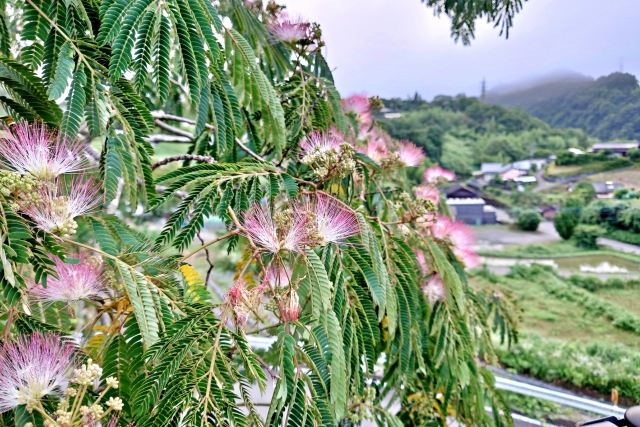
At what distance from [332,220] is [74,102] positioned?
374 mm

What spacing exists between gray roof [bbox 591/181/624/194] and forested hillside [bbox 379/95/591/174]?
1.02 ft

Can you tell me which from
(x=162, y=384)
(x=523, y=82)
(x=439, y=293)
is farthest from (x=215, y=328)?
(x=523, y=82)

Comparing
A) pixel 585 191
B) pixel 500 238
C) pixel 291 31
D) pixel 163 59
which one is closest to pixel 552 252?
pixel 500 238

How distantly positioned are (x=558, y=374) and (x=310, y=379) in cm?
265

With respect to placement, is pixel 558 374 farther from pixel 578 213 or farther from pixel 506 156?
pixel 506 156

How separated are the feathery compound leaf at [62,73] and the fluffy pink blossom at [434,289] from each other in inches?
29.3

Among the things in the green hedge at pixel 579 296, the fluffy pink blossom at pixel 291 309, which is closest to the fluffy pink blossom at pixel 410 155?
the fluffy pink blossom at pixel 291 309

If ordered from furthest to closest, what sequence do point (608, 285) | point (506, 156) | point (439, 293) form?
point (506, 156) < point (608, 285) < point (439, 293)

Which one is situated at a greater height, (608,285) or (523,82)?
(523,82)

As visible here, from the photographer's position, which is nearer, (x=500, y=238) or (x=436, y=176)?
(x=436, y=176)

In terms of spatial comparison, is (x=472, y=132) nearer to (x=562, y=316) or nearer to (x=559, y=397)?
(x=562, y=316)

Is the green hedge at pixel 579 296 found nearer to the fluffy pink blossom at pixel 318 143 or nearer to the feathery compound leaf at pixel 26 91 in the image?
the fluffy pink blossom at pixel 318 143

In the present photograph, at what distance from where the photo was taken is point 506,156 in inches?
112

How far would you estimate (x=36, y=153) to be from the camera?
1.71 feet
